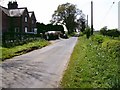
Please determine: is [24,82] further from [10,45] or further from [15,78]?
[10,45]

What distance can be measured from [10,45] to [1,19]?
25858mm

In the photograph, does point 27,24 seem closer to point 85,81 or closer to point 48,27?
point 48,27

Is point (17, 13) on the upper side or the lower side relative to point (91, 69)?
upper

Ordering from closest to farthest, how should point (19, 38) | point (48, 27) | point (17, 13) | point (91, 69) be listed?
point (91, 69) < point (19, 38) < point (17, 13) < point (48, 27)

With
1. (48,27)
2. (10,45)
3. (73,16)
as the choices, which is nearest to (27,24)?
(48,27)

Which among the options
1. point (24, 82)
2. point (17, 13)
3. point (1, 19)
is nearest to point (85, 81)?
point (24, 82)

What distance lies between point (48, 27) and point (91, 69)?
241 feet

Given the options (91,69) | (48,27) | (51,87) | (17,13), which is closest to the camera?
(51,87)

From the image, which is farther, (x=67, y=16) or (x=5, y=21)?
(x=67, y=16)

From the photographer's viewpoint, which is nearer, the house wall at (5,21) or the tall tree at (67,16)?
the house wall at (5,21)

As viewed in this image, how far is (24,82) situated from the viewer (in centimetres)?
1134

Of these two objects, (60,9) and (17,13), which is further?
(60,9)

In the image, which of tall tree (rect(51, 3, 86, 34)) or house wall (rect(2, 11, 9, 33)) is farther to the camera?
tall tree (rect(51, 3, 86, 34))

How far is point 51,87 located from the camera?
10.4 metres
